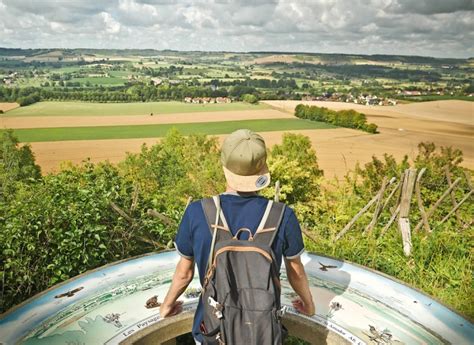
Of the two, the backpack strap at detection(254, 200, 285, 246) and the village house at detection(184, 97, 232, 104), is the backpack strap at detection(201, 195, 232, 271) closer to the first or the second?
the backpack strap at detection(254, 200, 285, 246)

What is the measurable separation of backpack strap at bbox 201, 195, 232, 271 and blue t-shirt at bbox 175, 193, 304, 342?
23mm

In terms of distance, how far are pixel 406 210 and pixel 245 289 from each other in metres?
4.35

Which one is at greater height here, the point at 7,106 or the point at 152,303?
the point at 152,303

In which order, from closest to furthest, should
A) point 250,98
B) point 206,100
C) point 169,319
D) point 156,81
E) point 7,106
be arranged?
1. point 169,319
2. point 7,106
3. point 250,98
4. point 206,100
5. point 156,81

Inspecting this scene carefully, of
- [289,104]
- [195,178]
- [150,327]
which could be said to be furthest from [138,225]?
[289,104]

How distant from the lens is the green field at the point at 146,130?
39.4m

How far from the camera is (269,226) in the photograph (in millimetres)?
2004

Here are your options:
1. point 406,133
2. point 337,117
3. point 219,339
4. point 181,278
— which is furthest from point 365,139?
point 219,339

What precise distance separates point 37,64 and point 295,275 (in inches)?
3059

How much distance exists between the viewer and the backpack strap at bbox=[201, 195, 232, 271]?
6.59 ft

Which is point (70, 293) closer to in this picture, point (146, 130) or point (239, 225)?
point (239, 225)

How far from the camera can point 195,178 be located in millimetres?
27188

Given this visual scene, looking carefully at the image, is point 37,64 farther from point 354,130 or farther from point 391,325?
point 391,325

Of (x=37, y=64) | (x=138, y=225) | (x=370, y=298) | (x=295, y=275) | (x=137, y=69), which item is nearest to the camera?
(x=295, y=275)
